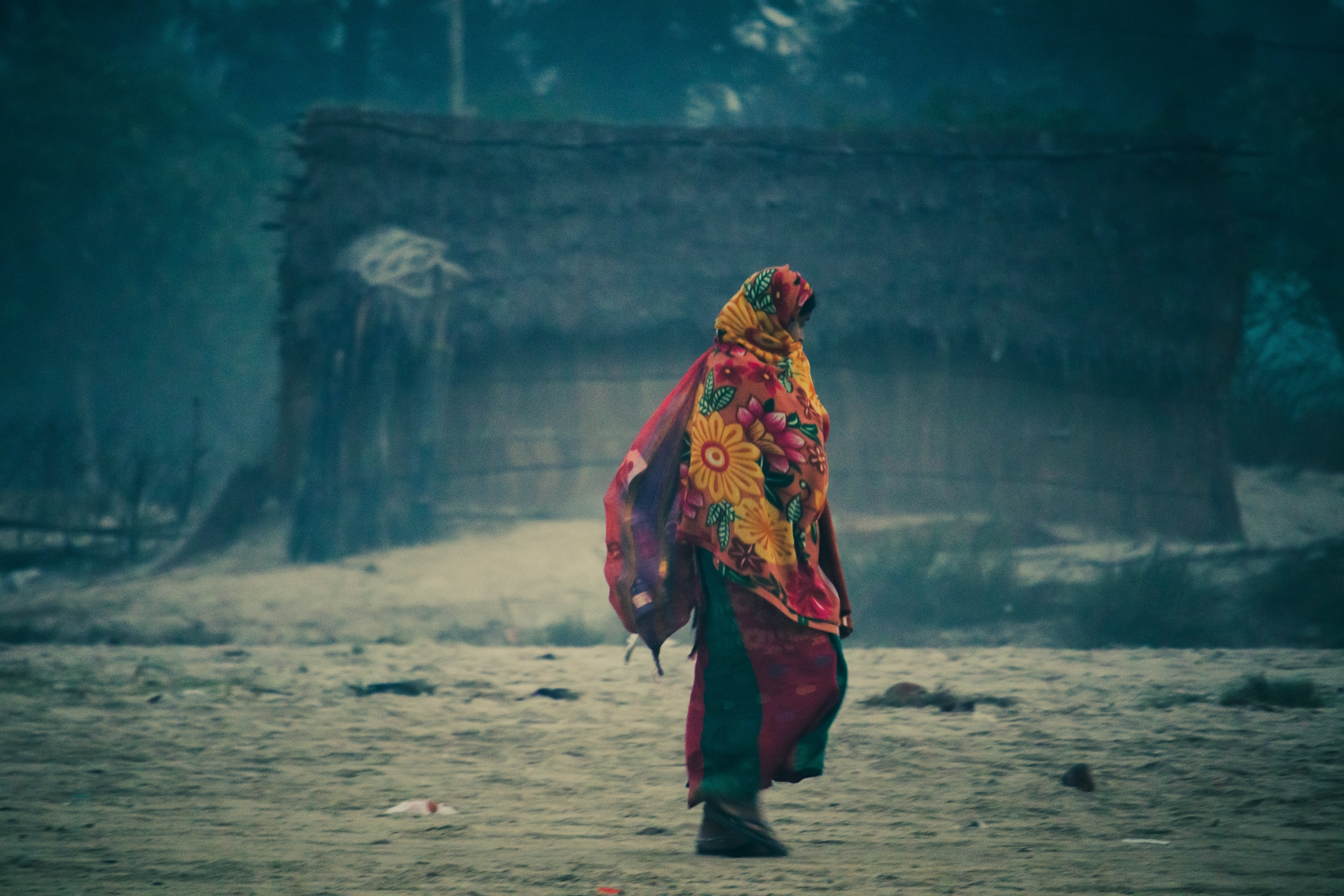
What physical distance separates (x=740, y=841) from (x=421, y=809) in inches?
44.2

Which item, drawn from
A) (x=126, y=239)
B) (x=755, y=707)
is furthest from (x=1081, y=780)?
(x=126, y=239)

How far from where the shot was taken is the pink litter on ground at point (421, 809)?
3735 mm

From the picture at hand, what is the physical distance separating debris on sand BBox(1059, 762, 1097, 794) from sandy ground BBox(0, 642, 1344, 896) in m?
0.04

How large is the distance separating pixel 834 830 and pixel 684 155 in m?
10.2

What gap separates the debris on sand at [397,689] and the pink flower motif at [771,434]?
319 centimetres

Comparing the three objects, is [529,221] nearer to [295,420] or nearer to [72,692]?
[295,420]

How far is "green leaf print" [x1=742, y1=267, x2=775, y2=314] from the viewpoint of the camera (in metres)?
3.41

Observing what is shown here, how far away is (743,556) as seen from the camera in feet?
10.9

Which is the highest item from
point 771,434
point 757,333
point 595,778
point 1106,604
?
point 757,333

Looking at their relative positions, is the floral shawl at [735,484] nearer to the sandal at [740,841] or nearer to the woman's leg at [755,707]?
the woman's leg at [755,707]

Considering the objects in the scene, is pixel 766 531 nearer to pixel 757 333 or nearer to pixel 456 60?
pixel 757 333

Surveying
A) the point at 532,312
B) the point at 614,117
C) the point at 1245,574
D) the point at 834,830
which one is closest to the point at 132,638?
the point at 532,312

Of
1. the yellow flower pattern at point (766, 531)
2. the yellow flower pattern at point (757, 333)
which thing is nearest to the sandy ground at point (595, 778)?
the yellow flower pattern at point (766, 531)

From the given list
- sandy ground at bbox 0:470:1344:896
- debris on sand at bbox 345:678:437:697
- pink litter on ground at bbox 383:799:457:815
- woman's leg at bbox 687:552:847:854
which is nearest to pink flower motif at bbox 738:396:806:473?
woman's leg at bbox 687:552:847:854
